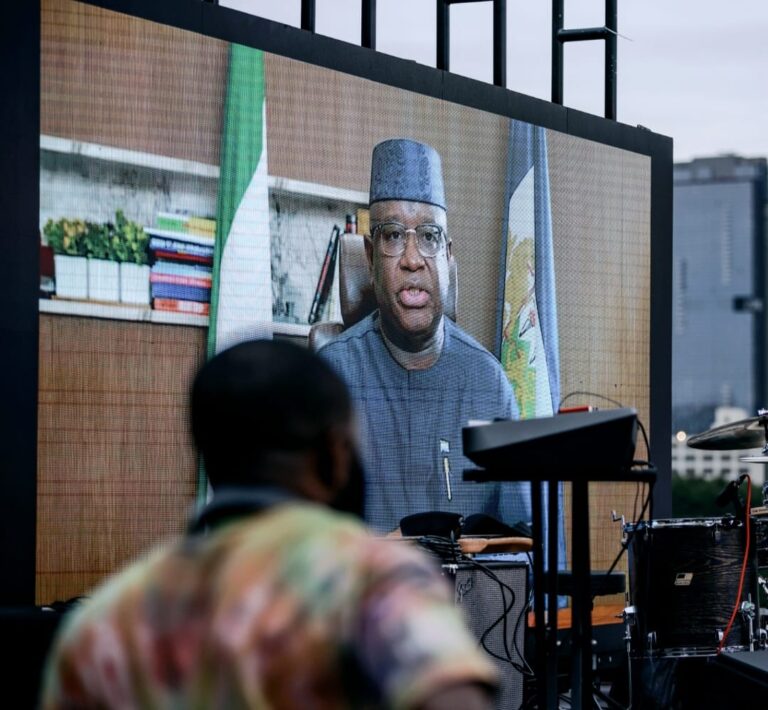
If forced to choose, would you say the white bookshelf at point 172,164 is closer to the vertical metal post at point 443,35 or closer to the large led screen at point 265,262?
the large led screen at point 265,262

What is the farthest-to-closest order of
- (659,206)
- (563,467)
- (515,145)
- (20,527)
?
(659,206), (515,145), (20,527), (563,467)

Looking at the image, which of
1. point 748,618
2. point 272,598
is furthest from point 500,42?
point 272,598

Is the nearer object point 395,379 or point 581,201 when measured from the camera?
point 395,379

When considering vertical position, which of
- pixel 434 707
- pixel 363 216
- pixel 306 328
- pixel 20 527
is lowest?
pixel 20 527

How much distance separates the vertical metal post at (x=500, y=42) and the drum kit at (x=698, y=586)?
8.74 feet

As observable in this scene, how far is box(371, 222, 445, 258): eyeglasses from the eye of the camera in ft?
20.3

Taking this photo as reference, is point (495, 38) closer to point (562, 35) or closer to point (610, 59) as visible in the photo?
point (562, 35)

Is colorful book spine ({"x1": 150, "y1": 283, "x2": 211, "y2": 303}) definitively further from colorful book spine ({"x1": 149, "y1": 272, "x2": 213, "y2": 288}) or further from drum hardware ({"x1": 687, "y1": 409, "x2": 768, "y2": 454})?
drum hardware ({"x1": 687, "y1": 409, "x2": 768, "y2": 454})

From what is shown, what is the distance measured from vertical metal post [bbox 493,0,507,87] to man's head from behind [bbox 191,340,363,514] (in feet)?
19.8

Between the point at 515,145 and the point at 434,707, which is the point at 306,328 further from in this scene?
the point at 434,707

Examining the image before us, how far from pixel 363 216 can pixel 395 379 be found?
80 cm

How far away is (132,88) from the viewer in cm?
510

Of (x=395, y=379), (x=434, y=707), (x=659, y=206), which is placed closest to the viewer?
(x=434, y=707)

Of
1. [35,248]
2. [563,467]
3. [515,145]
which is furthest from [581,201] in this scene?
[563,467]
